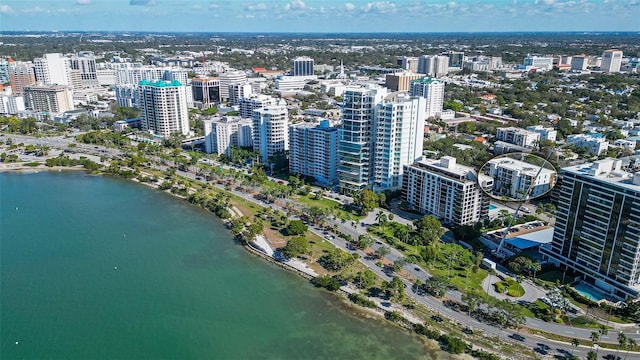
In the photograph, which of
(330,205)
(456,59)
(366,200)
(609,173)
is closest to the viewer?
(609,173)

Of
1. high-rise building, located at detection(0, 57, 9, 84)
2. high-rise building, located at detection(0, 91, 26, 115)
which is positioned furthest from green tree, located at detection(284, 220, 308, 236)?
high-rise building, located at detection(0, 57, 9, 84)

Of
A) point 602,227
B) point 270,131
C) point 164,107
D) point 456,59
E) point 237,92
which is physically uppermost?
point 456,59

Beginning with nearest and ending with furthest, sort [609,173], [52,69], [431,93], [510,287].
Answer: [609,173] → [510,287] → [431,93] → [52,69]

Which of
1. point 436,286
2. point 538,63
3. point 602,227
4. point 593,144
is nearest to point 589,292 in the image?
point 602,227

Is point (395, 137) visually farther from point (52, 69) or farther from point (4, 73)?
point (4, 73)

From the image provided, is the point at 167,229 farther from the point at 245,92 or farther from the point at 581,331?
the point at 245,92

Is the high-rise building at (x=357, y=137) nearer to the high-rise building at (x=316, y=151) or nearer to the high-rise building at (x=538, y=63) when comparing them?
the high-rise building at (x=316, y=151)
